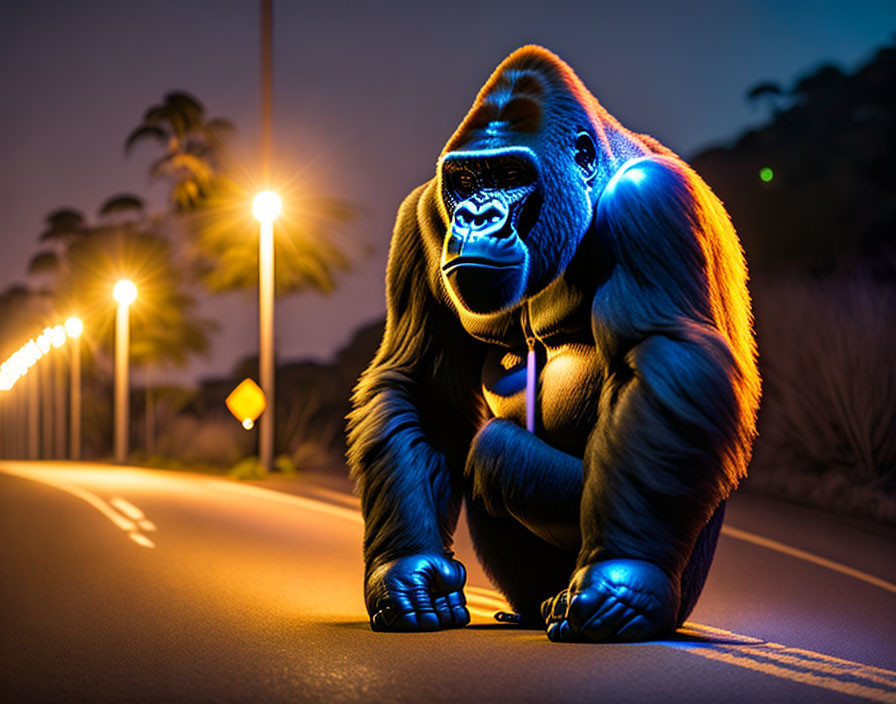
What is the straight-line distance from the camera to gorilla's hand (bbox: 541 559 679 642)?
140 inches

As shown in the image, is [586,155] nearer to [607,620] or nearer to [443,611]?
[607,620]

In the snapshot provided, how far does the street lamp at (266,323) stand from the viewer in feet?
49.0

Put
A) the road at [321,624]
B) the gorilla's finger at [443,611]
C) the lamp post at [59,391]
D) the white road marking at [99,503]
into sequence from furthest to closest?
the lamp post at [59,391], the white road marking at [99,503], the gorilla's finger at [443,611], the road at [321,624]

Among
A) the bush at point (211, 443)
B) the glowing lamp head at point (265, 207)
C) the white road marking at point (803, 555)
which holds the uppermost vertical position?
the glowing lamp head at point (265, 207)

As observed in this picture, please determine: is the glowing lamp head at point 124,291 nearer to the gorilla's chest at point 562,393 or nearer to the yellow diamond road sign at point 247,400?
the yellow diamond road sign at point 247,400

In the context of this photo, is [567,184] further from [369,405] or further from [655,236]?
[369,405]

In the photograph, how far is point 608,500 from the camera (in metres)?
3.66

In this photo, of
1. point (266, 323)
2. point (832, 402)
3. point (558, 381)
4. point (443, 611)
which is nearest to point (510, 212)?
point (558, 381)

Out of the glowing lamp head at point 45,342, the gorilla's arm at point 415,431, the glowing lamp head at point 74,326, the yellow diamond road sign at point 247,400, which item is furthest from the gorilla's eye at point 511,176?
the glowing lamp head at point 45,342

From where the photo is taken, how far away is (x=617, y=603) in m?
3.54

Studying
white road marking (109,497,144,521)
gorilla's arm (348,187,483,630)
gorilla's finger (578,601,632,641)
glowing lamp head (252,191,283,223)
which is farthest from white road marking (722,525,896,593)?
glowing lamp head (252,191,283,223)

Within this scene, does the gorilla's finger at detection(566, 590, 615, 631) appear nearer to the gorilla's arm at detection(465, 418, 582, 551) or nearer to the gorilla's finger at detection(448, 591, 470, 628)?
the gorilla's arm at detection(465, 418, 582, 551)

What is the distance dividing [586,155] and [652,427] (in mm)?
1046

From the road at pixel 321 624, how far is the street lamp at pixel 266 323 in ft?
14.8
